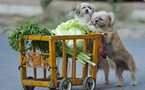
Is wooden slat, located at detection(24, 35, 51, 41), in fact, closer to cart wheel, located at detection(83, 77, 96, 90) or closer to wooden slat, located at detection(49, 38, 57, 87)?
wooden slat, located at detection(49, 38, 57, 87)

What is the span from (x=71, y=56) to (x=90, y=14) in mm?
793

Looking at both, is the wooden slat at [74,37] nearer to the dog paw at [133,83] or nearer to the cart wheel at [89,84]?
the cart wheel at [89,84]

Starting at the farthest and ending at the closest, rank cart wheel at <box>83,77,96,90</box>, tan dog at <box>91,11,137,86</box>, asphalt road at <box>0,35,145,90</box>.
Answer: asphalt road at <box>0,35,145,90</box> < tan dog at <box>91,11,137,86</box> < cart wheel at <box>83,77,96,90</box>

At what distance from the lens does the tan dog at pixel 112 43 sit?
22.6ft

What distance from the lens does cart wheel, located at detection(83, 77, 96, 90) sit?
653cm

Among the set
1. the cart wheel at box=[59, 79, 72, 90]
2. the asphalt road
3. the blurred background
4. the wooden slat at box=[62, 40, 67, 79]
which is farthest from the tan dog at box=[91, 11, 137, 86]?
the blurred background

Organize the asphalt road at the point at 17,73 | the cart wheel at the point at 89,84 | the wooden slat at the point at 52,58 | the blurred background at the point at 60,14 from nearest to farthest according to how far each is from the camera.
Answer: the wooden slat at the point at 52,58
the cart wheel at the point at 89,84
the asphalt road at the point at 17,73
the blurred background at the point at 60,14

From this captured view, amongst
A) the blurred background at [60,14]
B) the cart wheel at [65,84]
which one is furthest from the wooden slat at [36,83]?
the blurred background at [60,14]

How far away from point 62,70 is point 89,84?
0.41 metres

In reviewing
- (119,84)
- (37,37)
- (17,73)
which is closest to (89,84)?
(119,84)

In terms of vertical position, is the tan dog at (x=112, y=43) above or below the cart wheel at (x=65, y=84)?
above

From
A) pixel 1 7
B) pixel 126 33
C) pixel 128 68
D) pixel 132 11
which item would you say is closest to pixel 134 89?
pixel 128 68

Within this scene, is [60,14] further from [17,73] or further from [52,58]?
[52,58]

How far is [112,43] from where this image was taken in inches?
274
